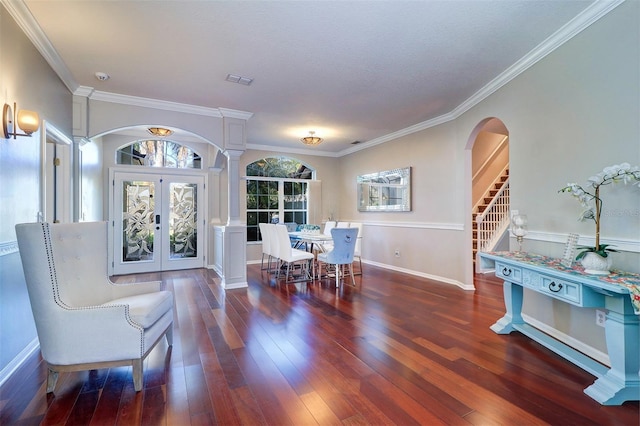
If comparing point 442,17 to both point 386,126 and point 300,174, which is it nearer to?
point 386,126

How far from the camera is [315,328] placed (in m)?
2.96

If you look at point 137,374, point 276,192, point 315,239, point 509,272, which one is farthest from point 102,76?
point 509,272

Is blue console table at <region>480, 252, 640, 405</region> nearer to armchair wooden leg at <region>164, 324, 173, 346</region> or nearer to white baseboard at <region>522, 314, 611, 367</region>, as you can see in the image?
white baseboard at <region>522, 314, 611, 367</region>

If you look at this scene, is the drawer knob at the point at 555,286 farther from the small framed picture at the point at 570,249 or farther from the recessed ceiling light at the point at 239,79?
the recessed ceiling light at the point at 239,79

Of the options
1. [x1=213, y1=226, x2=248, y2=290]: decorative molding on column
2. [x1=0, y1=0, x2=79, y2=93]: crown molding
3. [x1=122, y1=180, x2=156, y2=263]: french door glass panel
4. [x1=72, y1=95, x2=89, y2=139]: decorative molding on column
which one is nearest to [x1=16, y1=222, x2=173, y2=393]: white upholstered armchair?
[x1=0, y1=0, x2=79, y2=93]: crown molding

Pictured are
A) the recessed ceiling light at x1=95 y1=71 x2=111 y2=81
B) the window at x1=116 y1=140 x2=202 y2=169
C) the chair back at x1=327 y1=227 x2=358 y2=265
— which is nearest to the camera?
the recessed ceiling light at x1=95 y1=71 x2=111 y2=81

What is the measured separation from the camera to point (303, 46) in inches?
108

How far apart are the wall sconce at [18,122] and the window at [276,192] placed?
14.8ft

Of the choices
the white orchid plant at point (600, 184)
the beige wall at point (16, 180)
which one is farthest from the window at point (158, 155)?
the white orchid plant at point (600, 184)

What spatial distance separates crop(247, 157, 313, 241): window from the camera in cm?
690

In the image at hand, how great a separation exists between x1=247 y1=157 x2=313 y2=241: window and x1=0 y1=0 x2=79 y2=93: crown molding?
3818mm

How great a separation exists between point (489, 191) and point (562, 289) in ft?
16.5

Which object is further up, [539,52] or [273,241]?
[539,52]

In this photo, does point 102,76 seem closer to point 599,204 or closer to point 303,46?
point 303,46
